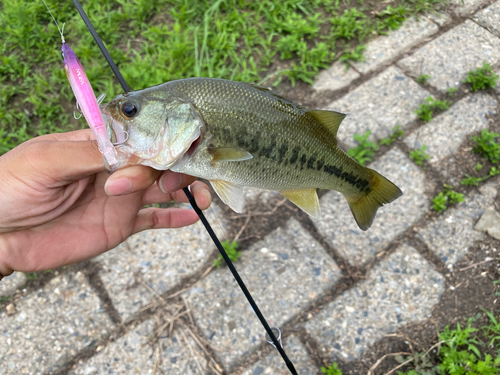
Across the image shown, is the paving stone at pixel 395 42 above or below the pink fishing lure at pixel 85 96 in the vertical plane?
below

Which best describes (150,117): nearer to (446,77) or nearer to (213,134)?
(213,134)

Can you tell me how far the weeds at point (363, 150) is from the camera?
359 centimetres

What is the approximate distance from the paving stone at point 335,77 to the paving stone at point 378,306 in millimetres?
1903

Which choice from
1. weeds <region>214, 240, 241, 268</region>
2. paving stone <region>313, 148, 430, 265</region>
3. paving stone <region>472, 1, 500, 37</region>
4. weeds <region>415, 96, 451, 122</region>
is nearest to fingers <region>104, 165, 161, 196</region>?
weeds <region>214, 240, 241, 268</region>

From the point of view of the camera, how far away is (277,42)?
4285 mm

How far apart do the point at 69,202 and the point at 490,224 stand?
3.28m

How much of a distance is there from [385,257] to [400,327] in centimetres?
56

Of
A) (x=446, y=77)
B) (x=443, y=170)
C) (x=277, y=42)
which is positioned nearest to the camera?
(x=443, y=170)

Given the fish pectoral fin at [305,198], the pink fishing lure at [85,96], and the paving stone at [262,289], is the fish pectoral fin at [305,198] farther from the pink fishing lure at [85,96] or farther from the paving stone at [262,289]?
the pink fishing lure at [85,96]

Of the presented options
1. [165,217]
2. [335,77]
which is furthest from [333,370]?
[335,77]

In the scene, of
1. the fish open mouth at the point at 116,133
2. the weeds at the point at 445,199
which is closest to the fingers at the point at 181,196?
the fish open mouth at the point at 116,133

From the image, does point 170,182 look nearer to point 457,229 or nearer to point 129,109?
point 129,109

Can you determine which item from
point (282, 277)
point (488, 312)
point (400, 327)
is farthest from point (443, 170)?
point (282, 277)

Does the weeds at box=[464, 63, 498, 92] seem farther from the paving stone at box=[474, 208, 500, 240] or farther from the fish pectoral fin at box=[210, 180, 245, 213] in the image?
the fish pectoral fin at box=[210, 180, 245, 213]
